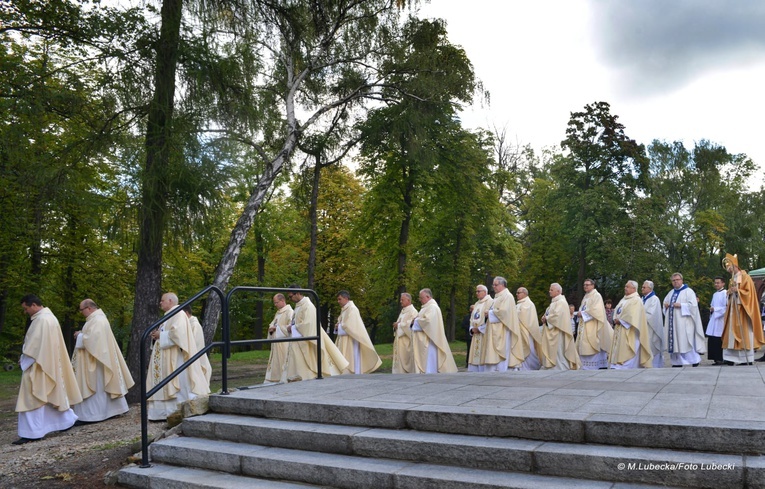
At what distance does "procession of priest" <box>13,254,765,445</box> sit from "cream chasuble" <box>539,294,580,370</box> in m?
0.02

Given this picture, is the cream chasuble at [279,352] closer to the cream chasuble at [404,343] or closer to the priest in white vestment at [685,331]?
the cream chasuble at [404,343]

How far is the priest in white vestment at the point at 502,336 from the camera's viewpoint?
14.1 meters

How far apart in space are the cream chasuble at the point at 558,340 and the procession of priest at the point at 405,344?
0.07 ft

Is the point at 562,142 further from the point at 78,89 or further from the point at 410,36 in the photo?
the point at 78,89

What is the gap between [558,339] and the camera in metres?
14.9

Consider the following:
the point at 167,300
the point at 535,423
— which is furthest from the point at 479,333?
the point at 535,423

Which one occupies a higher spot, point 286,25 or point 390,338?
point 286,25

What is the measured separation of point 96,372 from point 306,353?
3586 millimetres

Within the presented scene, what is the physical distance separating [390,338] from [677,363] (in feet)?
90.5

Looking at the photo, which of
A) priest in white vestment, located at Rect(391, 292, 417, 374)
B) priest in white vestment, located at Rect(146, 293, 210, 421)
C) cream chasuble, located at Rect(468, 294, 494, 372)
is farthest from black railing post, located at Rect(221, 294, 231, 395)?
cream chasuble, located at Rect(468, 294, 494, 372)

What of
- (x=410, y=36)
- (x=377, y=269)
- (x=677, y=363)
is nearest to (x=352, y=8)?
(x=410, y=36)

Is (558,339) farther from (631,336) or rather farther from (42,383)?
(42,383)

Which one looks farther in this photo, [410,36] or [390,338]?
[390,338]

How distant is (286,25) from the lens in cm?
1717
